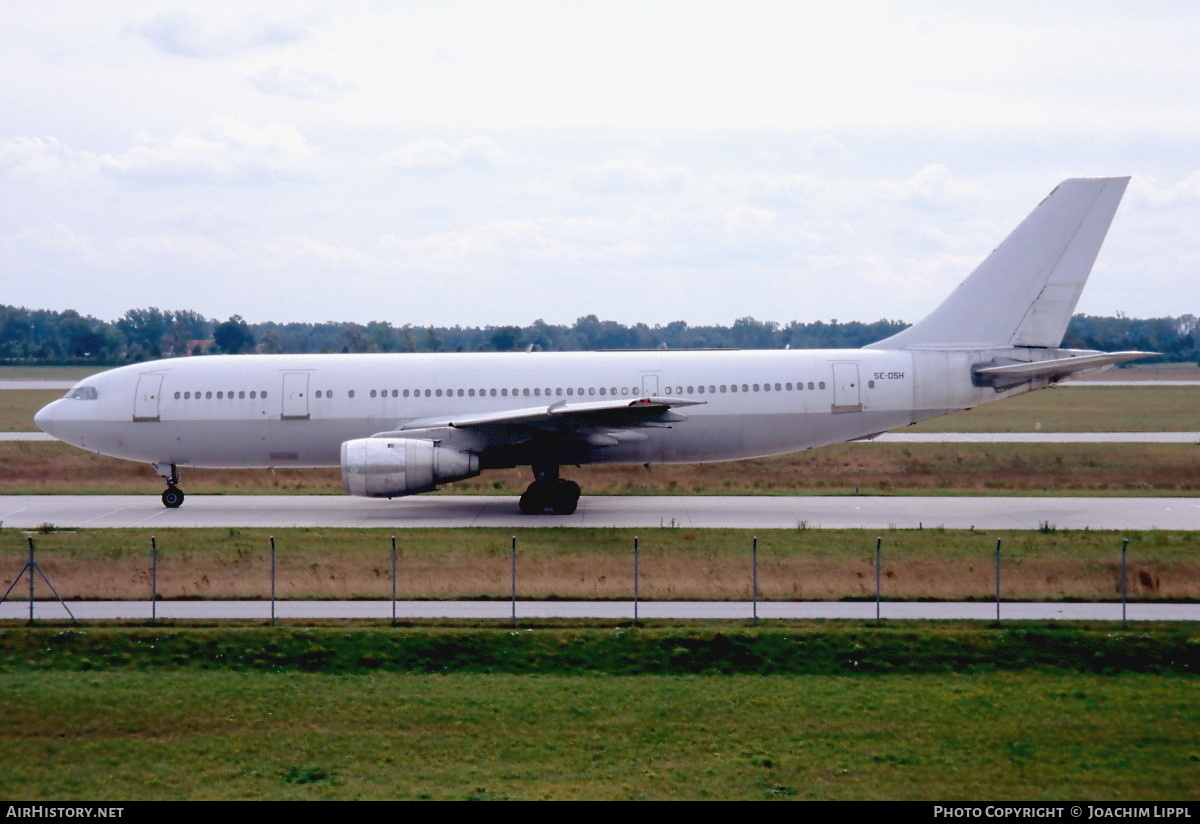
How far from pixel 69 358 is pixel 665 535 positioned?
131m

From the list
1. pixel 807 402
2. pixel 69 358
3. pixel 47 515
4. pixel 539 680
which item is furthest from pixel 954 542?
pixel 69 358

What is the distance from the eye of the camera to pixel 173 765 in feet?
43.0

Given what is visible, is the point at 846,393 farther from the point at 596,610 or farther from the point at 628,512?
the point at 596,610

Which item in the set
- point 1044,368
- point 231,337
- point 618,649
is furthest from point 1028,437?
point 231,337

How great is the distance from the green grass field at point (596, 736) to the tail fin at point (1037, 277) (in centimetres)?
1607

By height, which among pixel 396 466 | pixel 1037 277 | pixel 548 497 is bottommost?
pixel 548 497

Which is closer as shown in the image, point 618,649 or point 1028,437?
point 618,649

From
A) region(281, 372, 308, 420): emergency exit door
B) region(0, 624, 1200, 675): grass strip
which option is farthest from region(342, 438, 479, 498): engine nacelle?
region(0, 624, 1200, 675): grass strip

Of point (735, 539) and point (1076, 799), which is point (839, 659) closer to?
point (1076, 799)

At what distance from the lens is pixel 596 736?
14117 millimetres

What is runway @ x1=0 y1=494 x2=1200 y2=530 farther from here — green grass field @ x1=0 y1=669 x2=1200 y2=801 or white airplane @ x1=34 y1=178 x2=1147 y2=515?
green grass field @ x1=0 y1=669 x2=1200 y2=801

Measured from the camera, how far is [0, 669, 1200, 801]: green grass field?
1252 cm

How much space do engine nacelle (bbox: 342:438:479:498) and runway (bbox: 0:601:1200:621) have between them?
8182 millimetres

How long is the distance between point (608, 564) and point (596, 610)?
349cm
